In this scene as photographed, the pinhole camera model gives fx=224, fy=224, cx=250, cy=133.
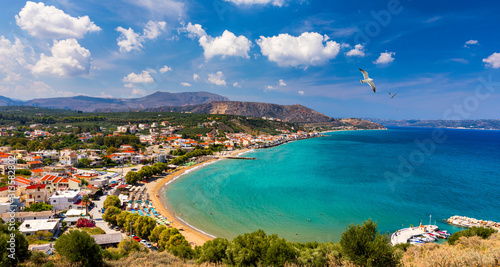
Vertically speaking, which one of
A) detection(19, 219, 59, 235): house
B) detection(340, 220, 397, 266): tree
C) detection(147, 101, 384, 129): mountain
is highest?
detection(147, 101, 384, 129): mountain

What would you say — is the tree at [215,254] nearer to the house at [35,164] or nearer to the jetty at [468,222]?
the jetty at [468,222]

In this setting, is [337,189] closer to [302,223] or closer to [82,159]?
[302,223]

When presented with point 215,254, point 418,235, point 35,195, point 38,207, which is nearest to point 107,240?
point 215,254

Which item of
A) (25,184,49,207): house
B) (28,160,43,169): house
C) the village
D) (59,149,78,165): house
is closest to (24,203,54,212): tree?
the village

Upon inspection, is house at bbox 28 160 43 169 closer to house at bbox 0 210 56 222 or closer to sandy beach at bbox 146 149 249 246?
sandy beach at bbox 146 149 249 246

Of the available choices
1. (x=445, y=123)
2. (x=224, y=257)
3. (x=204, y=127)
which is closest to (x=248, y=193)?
(x=224, y=257)

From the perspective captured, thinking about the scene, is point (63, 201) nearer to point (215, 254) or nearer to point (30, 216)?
A: point (30, 216)
